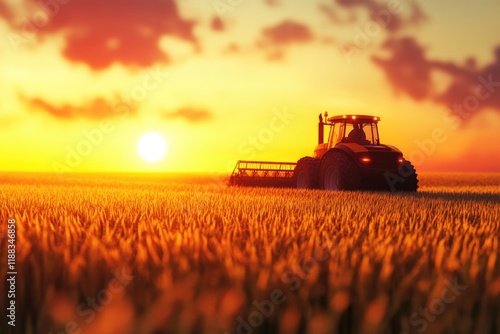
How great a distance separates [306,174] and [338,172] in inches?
62.3

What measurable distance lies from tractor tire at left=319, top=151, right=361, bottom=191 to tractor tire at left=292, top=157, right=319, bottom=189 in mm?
357

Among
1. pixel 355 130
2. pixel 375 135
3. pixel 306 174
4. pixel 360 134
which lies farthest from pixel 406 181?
pixel 306 174

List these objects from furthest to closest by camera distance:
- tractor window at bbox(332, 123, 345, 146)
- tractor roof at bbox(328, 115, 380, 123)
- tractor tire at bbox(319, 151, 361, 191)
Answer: tractor window at bbox(332, 123, 345, 146), tractor roof at bbox(328, 115, 380, 123), tractor tire at bbox(319, 151, 361, 191)

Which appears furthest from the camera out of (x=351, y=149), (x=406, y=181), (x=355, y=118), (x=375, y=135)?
(x=375, y=135)

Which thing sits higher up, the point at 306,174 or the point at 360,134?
the point at 360,134

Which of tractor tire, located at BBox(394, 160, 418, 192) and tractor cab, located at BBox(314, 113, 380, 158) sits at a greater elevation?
tractor cab, located at BBox(314, 113, 380, 158)

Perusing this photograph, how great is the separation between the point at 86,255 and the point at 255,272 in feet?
3.78

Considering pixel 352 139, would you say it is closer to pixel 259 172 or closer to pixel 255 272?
pixel 259 172

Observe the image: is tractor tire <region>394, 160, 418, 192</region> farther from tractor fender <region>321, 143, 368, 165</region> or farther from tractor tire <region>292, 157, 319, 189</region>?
tractor tire <region>292, 157, 319, 189</region>

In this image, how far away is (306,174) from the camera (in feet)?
51.3

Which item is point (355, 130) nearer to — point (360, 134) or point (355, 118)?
point (360, 134)

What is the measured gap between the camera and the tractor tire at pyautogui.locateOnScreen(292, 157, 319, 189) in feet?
50.9

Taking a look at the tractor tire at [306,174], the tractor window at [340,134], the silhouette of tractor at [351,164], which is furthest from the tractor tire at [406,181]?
the tractor tire at [306,174]

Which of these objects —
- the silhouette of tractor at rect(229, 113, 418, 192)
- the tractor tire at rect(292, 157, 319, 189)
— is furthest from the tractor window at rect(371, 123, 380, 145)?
the tractor tire at rect(292, 157, 319, 189)
